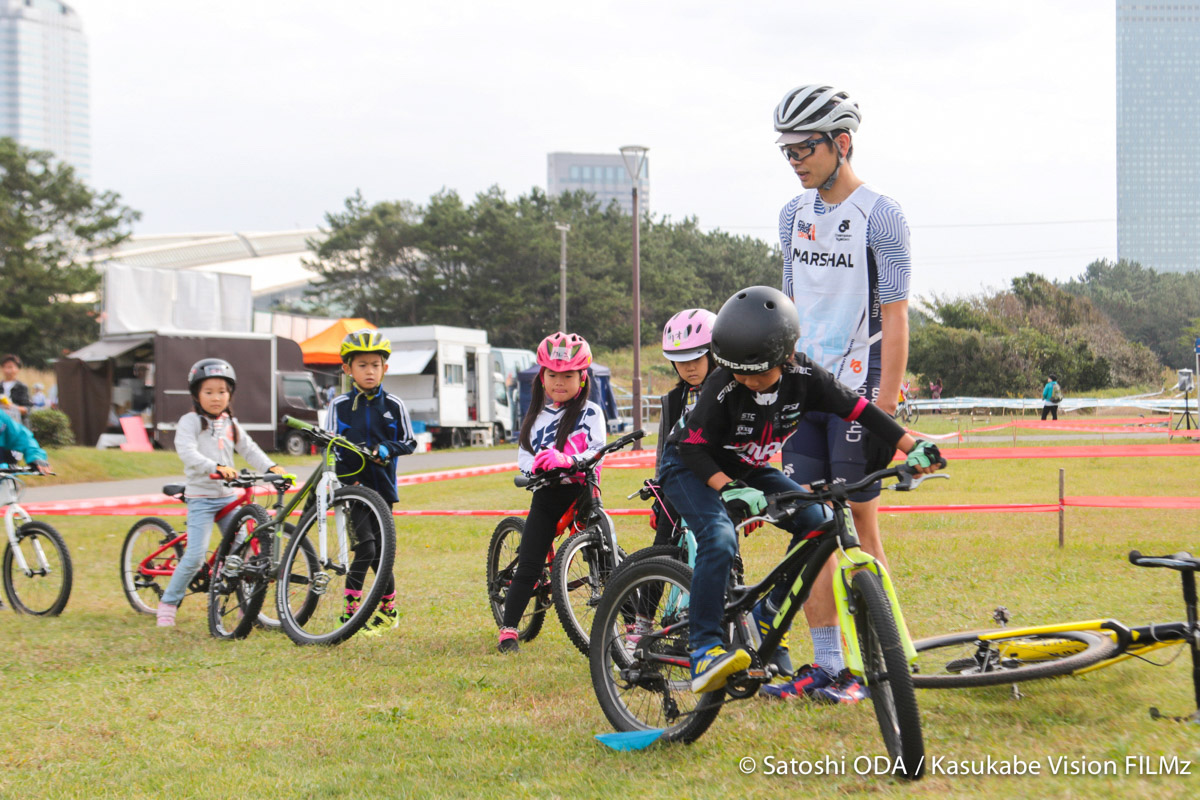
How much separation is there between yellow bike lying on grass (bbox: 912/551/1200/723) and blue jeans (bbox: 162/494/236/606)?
4923 millimetres

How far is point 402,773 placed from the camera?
390 centimetres

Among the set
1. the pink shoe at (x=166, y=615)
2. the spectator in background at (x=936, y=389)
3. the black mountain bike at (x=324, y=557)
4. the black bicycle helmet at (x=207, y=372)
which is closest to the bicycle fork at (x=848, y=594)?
the black mountain bike at (x=324, y=557)

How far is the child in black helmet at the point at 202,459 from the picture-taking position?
7336 millimetres

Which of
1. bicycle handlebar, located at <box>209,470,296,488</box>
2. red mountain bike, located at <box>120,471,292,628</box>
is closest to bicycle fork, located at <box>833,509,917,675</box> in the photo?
bicycle handlebar, located at <box>209,470,296,488</box>

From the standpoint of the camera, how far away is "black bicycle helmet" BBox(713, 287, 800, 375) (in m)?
3.76

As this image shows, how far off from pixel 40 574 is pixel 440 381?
23.3m

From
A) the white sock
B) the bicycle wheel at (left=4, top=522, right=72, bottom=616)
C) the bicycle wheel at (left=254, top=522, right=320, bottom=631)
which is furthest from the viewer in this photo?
the bicycle wheel at (left=4, top=522, right=72, bottom=616)

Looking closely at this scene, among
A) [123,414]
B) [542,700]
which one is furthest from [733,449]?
[123,414]

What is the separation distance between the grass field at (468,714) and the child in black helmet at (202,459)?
37 centimetres

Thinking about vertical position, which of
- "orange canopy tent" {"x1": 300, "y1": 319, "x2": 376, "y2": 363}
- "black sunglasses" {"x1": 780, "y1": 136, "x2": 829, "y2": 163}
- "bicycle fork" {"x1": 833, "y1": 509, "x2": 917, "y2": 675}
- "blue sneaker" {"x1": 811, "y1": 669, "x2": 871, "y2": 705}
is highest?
"orange canopy tent" {"x1": 300, "y1": 319, "x2": 376, "y2": 363}

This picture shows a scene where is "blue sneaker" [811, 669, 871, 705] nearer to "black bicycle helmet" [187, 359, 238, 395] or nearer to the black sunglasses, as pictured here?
the black sunglasses

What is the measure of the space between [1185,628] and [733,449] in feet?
5.62

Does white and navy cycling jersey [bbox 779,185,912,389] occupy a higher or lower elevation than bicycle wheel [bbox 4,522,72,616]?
higher

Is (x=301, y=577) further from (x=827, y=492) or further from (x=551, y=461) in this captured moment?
(x=827, y=492)
